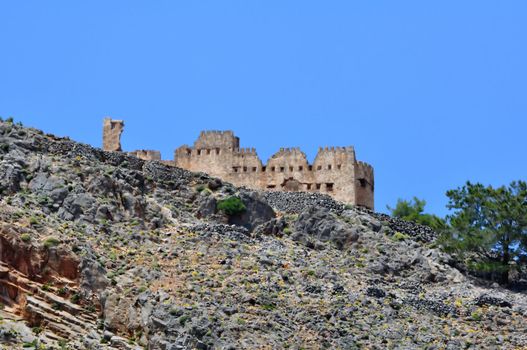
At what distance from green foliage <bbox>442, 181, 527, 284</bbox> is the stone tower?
2889 centimetres

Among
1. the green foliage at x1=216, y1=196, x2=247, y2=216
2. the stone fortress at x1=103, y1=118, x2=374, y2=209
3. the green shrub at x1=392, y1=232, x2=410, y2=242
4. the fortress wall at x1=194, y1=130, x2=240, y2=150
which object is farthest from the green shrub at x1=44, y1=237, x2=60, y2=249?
the fortress wall at x1=194, y1=130, x2=240, y2=150

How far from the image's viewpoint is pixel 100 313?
209 feet

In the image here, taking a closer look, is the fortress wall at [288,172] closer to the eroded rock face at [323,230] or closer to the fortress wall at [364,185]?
the fortress wall at [364,185]

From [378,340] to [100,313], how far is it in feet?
37.9

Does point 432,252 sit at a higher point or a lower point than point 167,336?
higher

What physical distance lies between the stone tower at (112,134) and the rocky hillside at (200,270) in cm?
1927

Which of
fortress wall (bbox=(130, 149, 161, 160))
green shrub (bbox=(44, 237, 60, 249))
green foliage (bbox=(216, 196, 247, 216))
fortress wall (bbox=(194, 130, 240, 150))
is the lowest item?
green shrub (bbox=(44, 237, 60, 249))

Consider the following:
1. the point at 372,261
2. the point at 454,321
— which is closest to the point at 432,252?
the point at 372,261

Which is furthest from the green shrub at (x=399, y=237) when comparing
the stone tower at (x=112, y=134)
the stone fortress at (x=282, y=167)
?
the stone tower at (x=112, y=134)

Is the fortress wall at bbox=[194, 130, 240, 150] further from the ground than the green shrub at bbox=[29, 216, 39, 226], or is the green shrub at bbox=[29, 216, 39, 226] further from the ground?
the fortress wall at bbox=[194, 130, 240, 150]

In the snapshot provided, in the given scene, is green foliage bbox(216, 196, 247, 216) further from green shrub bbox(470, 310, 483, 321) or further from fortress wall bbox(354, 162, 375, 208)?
fortress wall bbox(354, 162, 375, 208)

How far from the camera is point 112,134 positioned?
101 m

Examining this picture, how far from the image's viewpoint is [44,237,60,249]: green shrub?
215 ft

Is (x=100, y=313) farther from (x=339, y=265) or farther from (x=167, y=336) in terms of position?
(x=339, y=265)
